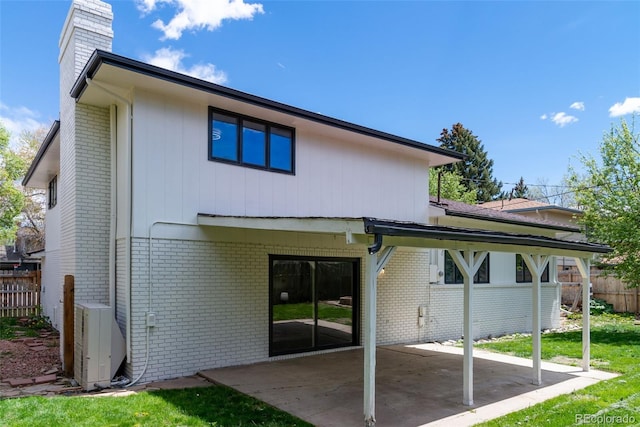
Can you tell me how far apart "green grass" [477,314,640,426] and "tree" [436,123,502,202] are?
3013 cm

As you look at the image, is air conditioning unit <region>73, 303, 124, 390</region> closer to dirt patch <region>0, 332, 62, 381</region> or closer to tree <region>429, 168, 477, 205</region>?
dirt patch <region>0, 332, 62, 381</region>

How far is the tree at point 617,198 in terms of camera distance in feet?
46.8

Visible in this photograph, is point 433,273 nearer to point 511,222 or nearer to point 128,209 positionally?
point 511,222

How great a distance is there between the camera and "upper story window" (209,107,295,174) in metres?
8.09

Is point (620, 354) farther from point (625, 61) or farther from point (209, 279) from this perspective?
point (625, 61)

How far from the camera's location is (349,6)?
518 inches

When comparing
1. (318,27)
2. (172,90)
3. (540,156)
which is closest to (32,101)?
(318,27)

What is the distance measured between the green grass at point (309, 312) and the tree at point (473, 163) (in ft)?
118

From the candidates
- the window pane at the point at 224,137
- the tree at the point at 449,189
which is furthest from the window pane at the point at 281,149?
the tree at the point at 449,189

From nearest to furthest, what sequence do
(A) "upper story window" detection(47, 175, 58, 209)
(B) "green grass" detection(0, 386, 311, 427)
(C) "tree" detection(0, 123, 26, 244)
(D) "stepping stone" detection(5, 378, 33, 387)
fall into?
(B) "green grass" detection(0, 386, 311, 427) → (D) "stepping stone" detection(5, 378, 33, 387) → (A) "upper story window" detection(47, 175, 58, 209) → (C) "tree" detection(0, 123, 26, 244)

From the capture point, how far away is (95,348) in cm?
660

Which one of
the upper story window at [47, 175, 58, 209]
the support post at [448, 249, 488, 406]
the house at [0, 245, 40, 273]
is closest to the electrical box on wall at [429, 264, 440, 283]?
the support post at [448, 249, 488, 406]

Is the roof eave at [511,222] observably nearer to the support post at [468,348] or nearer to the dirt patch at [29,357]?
the support post at [468,348]

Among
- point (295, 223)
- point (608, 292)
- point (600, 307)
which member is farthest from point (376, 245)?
point (608, 292)
